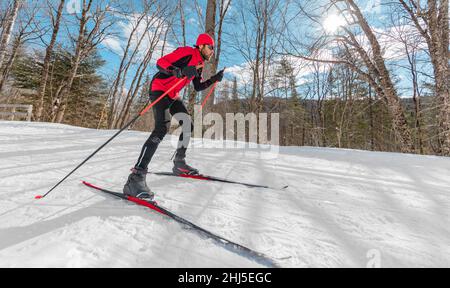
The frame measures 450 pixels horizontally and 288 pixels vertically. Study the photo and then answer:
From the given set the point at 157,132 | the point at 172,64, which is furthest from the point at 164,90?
the point at 157,132

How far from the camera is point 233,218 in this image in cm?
183

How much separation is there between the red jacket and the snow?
1148mm

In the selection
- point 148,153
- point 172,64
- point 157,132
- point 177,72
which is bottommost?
point 148,153

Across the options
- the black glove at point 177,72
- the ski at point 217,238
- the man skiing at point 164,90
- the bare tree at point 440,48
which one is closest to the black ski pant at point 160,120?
the man skiing at point 164,90

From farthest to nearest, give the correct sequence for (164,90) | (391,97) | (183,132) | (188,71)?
(391,97) < (183,132) < (164,90) < (188,71)

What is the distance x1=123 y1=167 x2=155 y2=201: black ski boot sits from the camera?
2070 mm

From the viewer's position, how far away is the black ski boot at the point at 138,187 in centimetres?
207

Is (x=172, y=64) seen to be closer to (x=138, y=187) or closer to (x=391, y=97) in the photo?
(x=138, y=187)

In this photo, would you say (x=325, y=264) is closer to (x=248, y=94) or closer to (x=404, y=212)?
(x=404, y=212)

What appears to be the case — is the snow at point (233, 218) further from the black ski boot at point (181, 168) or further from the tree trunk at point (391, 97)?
the tree trunk at point (391, 97)

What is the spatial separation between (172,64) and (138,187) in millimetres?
1376

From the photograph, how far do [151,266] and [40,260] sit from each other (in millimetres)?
557
